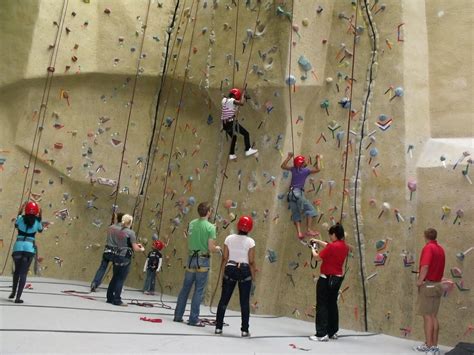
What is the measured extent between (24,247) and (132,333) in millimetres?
1777

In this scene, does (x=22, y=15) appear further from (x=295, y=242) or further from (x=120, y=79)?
(x=295, y=242)

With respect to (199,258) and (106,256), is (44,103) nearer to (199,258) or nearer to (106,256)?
(106,256)

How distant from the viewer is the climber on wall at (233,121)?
774 cm

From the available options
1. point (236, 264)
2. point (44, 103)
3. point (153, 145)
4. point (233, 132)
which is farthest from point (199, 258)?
point (44, 103)

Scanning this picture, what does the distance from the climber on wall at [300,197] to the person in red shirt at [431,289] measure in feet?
6.22

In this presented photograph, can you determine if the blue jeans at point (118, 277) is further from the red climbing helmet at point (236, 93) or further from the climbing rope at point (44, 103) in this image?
the climbing rope at point (44, 103)

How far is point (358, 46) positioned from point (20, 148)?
557 cm

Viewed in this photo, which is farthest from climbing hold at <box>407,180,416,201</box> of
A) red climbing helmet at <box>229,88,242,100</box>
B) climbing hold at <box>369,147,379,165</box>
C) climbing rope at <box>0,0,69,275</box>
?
climbing rope at <box>0,0,69,275</box>

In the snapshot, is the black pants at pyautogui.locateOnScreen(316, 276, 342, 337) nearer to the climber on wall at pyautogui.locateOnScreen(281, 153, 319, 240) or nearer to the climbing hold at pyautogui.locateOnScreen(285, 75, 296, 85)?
the climber on wall at pyautogui.locateOnScreen(281, 153, 319, 240)

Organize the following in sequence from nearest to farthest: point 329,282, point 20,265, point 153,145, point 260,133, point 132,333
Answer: point 132,333, point 329,282, point 20,265, point 260,133, point 153,145

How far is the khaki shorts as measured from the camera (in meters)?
5.44

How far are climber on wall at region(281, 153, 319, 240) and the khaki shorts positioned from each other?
6.24 feet

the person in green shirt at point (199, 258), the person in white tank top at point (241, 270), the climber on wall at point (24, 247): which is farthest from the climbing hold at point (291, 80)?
the climber on wall at point (24, 247)

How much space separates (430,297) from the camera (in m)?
5.46
